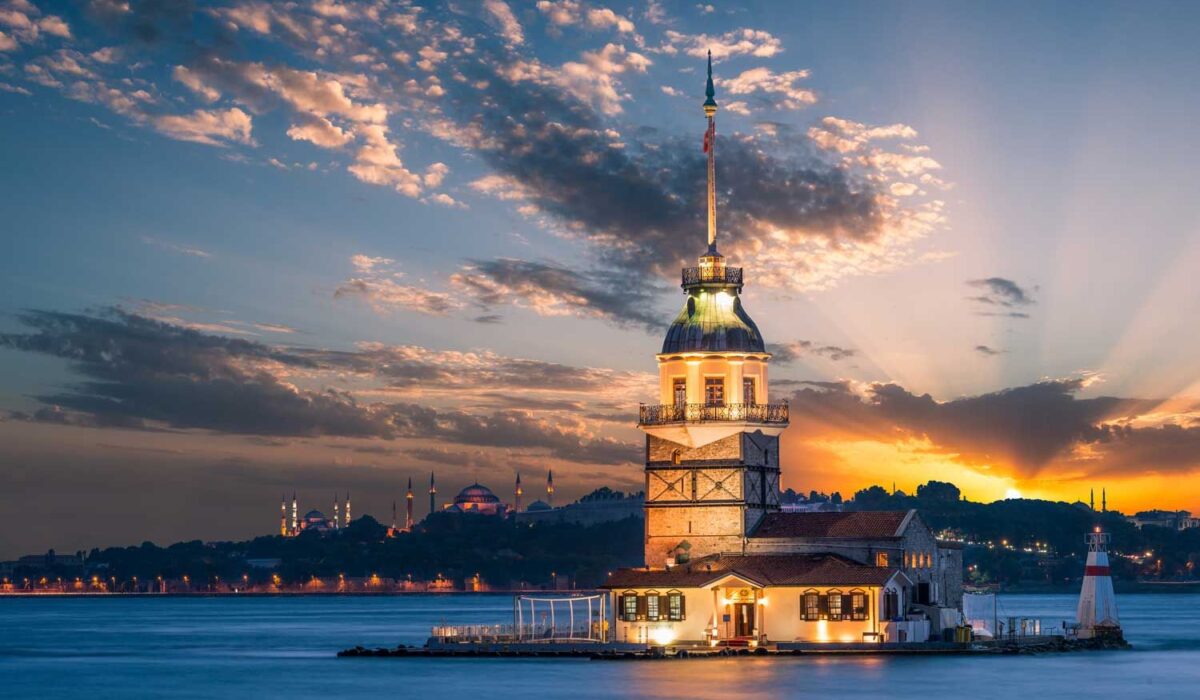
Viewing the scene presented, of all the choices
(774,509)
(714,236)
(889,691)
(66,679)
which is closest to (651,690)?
(889,691)

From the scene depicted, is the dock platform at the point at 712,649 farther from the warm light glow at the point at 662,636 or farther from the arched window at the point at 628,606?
the arched window at the point at 628,606

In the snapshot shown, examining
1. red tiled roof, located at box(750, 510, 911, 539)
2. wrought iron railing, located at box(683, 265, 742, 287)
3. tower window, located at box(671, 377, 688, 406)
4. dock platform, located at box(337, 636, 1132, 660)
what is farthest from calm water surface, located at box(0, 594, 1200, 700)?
wrought iron railing, located at box(683, 265, 742, 287)

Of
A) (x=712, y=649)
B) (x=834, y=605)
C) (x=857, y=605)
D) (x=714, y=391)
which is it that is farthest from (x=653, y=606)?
(x=714, y=391)

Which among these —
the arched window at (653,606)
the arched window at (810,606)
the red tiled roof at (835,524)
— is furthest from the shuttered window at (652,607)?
the arched window at (810,606)

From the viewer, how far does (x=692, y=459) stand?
9712cm

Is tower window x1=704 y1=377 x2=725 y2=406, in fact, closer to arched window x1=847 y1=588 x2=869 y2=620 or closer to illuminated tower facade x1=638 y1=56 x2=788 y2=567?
illuminated tower facade x1=638 y1=56 x2=788 y2=567

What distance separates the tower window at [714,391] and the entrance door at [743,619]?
35.6 feet

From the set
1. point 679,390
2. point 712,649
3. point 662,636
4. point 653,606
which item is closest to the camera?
point 712,649

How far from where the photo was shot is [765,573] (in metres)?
92.1

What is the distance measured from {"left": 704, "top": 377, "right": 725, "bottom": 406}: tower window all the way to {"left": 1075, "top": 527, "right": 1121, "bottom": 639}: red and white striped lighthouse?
2128 centimetres

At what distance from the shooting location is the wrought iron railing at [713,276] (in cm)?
9881

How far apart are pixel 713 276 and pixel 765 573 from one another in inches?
637

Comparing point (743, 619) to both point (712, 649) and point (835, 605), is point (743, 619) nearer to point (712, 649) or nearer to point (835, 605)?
point (712, 649)

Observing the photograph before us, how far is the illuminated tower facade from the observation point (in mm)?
96188
